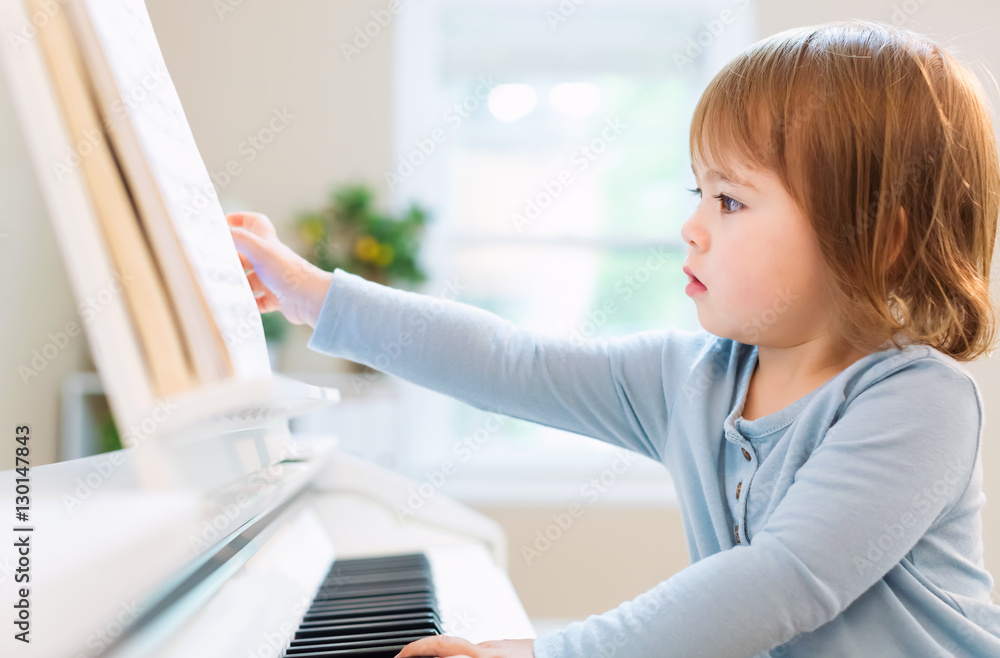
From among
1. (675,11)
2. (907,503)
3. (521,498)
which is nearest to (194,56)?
(675,11)

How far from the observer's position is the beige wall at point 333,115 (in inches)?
112

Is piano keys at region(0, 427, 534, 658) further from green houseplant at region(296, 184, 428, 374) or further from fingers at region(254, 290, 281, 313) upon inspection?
green houseplant at region(296, 184, 428, 374)

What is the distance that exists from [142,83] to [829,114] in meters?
0.59

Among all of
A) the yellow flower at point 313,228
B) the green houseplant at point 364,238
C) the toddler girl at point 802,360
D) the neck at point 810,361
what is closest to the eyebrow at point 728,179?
the toddler girl at point 802,360

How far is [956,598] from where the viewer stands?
2.27 feet

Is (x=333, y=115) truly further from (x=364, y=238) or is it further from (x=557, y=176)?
(x=557, y=176)

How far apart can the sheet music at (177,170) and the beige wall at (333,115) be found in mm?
2245

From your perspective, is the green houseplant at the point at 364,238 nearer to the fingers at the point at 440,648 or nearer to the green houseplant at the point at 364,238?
the green houseplant at the point at 364,238

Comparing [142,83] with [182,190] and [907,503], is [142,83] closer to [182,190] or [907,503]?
[182,190]

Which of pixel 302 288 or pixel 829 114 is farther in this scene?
pixel 302 288

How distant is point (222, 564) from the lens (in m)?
0.64

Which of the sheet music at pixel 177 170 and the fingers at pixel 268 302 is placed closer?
the sheet music at pixel 177 170

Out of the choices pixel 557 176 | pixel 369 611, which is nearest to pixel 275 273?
Answer: pixel 369 611

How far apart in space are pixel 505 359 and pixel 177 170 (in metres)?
0.43
